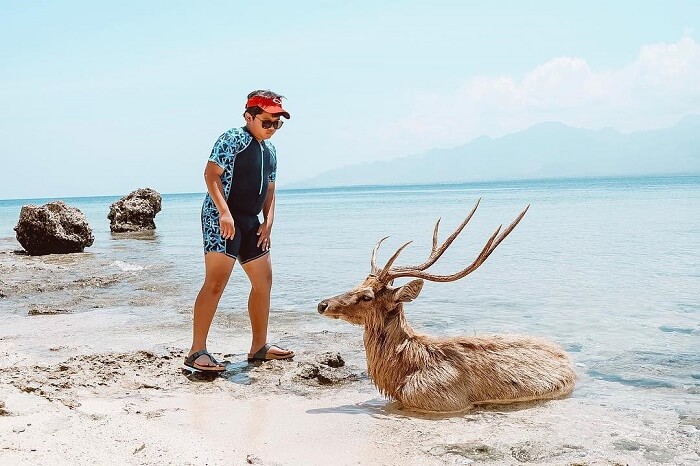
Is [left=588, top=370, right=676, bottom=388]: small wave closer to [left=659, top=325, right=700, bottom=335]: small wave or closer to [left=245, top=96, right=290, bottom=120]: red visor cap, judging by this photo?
[left=659, top=325, right=700, bottom=335]: small wave

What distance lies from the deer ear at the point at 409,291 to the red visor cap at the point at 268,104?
1839mm

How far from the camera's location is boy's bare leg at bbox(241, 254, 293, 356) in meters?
6.17

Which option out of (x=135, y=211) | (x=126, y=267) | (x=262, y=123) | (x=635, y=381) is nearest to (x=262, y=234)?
(x=262, y=123)

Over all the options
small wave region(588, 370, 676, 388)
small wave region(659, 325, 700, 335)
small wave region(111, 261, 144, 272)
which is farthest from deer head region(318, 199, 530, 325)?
small wave region(111, 261, 144, 272)

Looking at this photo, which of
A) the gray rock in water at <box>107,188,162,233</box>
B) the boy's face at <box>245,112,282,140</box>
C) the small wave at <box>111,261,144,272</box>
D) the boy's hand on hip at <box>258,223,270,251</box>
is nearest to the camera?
the boy's face at <box>245,112,282,140</box>

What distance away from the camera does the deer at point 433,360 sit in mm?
5082

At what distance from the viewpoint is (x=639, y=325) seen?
7.96m

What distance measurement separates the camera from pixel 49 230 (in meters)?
18.1

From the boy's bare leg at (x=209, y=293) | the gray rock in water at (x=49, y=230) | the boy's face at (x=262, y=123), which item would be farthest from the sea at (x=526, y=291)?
the boy's face at (x=262, y=123)

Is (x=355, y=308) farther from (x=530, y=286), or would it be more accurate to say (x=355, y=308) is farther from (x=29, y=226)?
(x=29, y=226)

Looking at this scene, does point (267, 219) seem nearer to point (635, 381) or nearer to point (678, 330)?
point (635, 381)

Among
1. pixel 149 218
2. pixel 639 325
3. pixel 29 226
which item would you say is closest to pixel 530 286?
pixel 639 325

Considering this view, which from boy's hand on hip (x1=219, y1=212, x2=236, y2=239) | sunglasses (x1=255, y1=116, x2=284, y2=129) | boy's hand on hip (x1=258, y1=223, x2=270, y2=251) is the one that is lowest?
boy's hand on hip (x1=258, y1=223, x2=270, y2=251)

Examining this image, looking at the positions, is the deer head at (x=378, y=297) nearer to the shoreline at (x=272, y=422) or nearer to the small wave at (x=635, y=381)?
the shoreline at (x=272, y=422)
